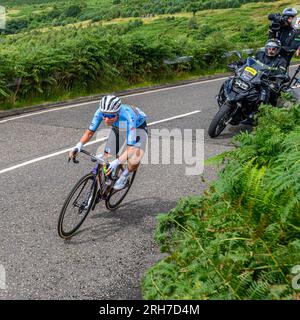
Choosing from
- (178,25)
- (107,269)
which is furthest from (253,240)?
(178,25)

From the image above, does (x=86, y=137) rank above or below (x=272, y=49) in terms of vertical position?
above

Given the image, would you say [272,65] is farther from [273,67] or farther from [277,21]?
[277,21]

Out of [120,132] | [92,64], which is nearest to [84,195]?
[120,132]

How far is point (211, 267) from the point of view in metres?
3.67

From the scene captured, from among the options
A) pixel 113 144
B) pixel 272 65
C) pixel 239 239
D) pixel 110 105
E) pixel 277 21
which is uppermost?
pixel 239 239

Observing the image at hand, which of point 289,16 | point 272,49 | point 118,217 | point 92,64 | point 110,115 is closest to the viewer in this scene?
point 110,115

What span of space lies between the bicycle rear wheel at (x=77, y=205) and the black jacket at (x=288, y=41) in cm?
789

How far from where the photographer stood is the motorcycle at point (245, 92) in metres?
11.0

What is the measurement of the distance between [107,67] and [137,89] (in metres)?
1.40

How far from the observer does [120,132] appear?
24.3ft

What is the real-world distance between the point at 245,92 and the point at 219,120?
2.86 ft
